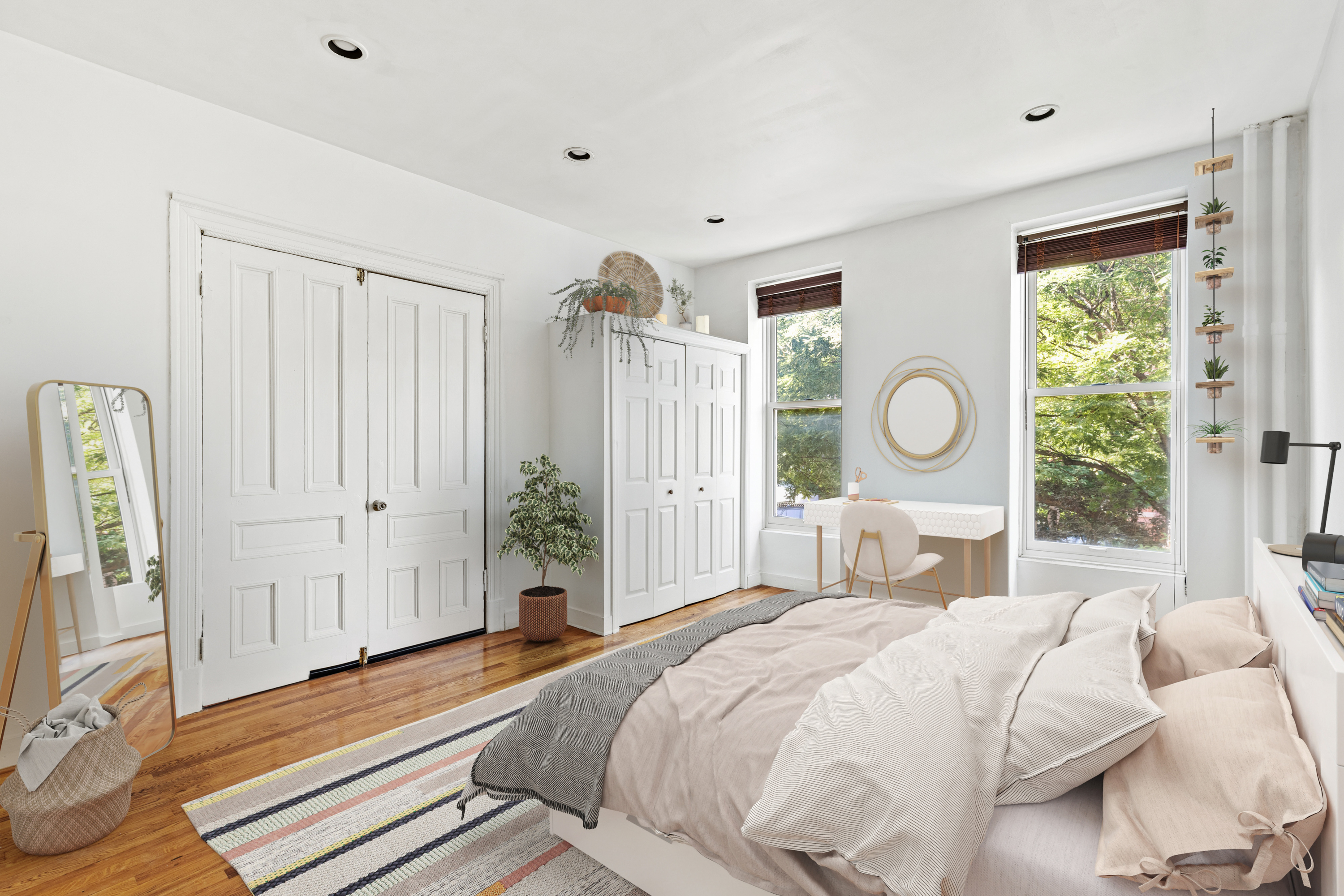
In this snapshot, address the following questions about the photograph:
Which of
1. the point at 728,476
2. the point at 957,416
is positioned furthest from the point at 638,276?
the point at 957,416

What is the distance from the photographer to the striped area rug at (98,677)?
216 cm

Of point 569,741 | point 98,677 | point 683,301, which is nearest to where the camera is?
point 569,741

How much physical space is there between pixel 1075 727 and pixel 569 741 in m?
1.10

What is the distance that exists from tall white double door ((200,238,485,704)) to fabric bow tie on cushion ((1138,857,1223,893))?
3251 mm

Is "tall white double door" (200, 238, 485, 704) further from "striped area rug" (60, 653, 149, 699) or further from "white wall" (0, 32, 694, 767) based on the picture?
"striped area rug" (60, 653, 149, 699)

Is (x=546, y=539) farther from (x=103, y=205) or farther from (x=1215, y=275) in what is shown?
(x=1215, y=275)

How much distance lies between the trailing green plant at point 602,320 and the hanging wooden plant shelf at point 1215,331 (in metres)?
2.84

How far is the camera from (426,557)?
3.58 meters

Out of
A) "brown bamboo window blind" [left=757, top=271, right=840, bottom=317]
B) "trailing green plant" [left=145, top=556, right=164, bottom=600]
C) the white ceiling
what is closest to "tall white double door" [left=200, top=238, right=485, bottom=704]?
"trailing green plant" [left=145, top=556, right=164, bottom=600]

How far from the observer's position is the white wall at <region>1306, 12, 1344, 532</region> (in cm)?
224

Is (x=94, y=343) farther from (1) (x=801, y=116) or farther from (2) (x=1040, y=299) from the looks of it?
(2) (x=1040, y=299)

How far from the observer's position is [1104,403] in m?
3.71

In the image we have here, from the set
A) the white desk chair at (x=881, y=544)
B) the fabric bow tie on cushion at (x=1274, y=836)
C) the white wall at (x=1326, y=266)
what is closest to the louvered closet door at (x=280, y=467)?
the white desk chair at (x=881, y=544)

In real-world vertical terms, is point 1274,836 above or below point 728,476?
below
